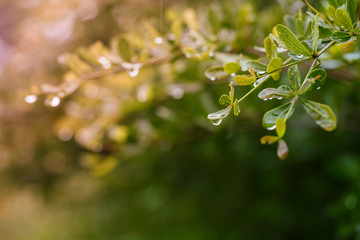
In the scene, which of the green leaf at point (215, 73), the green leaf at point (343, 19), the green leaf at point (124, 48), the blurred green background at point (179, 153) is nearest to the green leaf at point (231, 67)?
the green leaf at point (215, 73)

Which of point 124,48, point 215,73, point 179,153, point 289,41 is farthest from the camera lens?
point 179,153

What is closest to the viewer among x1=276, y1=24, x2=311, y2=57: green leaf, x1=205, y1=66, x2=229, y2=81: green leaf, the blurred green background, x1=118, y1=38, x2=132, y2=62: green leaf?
x1=276, y1=24, x2=311, y2=57: green leaf

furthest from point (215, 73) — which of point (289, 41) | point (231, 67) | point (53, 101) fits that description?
point (53, 101)

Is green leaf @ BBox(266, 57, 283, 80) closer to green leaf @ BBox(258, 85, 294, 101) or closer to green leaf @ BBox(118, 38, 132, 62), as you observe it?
green leaf @ BBox(258, 85, 294, 101)

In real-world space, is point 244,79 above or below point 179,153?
above

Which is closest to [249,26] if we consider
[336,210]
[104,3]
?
[336,210]

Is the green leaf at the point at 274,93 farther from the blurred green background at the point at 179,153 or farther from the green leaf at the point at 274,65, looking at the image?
the blurred green background at the point at 179,153

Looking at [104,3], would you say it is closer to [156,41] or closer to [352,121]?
[156,41]

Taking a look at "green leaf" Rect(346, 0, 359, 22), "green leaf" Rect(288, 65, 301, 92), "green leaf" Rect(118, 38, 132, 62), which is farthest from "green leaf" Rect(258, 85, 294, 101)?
"green leaf" Rect(118, 38, 132, 62)

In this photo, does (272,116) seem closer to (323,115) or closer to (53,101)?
(323,115)
